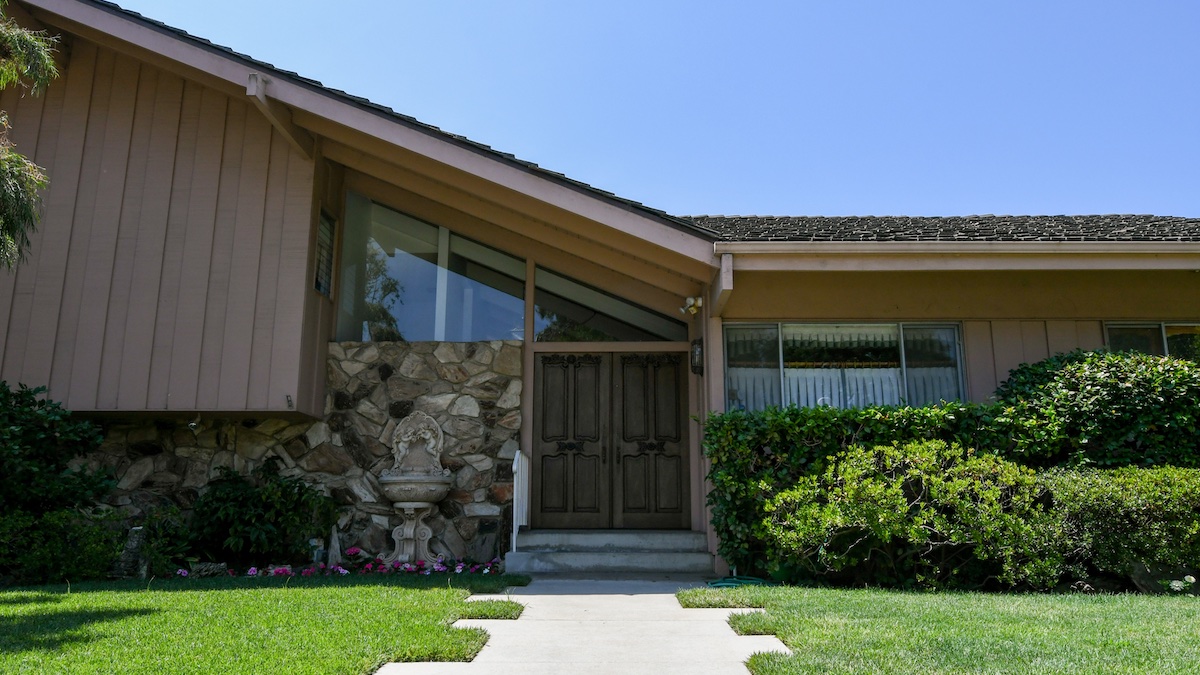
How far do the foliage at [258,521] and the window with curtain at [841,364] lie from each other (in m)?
4.13

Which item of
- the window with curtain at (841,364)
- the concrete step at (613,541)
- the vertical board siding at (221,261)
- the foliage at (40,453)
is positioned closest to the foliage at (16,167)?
the foliage at (40,453)

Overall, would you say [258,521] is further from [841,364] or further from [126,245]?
[841,364]

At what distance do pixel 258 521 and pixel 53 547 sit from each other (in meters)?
1.68

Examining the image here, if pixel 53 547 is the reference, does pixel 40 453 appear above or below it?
above

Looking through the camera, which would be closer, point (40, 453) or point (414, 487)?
point (40, 453)

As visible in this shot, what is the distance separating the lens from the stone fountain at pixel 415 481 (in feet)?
25.3

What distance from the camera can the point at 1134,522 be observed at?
5.66 meters

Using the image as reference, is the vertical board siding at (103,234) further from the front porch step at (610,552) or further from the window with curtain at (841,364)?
the window with curtain at (841,364)

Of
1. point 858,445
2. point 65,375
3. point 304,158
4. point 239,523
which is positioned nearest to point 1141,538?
point 858,445

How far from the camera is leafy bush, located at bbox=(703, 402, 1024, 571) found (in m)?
6.63

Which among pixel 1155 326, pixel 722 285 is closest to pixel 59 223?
pixel 722 285

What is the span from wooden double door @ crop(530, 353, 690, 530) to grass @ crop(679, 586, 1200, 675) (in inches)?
111

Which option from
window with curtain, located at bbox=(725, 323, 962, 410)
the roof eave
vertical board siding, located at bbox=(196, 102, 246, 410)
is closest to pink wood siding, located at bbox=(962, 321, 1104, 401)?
window with curtain, located at bbox=(725, 323, 962, 410)

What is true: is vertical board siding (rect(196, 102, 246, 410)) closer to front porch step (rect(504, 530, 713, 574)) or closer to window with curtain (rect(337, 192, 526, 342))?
window with curtain (rect(337, 192, 526, 342))
